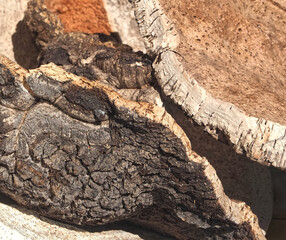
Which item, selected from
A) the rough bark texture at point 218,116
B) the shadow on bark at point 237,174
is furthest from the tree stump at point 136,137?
the shadow on bark at point 237,174

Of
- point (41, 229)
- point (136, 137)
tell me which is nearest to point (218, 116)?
point (136, 137)

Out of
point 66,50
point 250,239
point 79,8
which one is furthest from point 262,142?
point 79,8

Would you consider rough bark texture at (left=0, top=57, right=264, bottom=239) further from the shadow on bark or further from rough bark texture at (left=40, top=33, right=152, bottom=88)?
the shadow on bark

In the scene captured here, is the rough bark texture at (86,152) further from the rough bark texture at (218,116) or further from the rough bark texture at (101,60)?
the rough bark texture at (101,60)

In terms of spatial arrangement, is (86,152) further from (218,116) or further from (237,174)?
(237,174)

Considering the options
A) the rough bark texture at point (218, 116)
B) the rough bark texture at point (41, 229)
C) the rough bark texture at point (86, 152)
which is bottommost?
the rough bark texture at point (41, 229)

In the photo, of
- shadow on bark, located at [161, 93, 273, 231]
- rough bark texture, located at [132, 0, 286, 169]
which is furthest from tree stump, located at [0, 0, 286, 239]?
shadow on bark, located at [161, 93, 273, 231]
